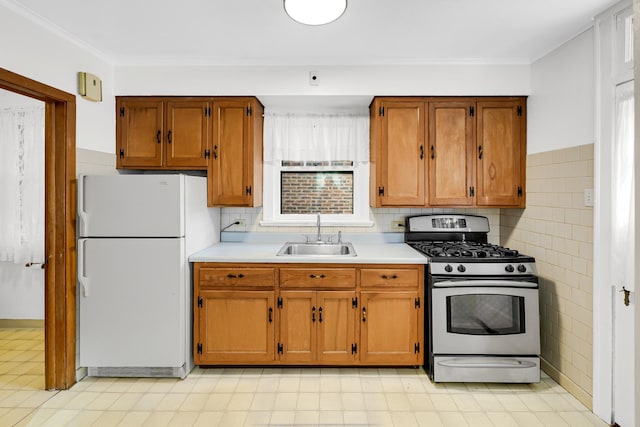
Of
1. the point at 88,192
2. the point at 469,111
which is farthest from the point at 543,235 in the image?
the point at 88,192

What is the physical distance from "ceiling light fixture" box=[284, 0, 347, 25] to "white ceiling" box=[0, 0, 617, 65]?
0.39 ft

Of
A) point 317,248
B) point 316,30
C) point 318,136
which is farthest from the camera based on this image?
point 318,136

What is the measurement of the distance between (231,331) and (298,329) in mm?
511

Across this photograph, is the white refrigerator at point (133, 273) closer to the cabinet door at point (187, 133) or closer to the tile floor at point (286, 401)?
the tile floor at point (286, 401)

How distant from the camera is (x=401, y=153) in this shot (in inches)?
135

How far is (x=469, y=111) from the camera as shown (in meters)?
3.40

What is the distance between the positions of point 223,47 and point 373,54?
116 centimetres

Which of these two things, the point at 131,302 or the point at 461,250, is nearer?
the point at 131,302

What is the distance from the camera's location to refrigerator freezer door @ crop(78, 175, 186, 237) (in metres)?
2.89

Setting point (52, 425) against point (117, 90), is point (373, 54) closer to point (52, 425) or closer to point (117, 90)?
point (117, 90)

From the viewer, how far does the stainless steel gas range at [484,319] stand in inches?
113

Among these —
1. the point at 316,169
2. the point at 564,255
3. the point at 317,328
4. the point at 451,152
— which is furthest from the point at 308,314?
the point at 564,255

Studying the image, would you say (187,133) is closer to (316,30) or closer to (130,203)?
(130,203)

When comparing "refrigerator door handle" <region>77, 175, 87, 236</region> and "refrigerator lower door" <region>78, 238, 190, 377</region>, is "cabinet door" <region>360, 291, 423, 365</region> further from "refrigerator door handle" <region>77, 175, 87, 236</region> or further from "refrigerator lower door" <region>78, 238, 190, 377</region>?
"refrigerator door handle" <region>77, 175, 87, 236</region>
